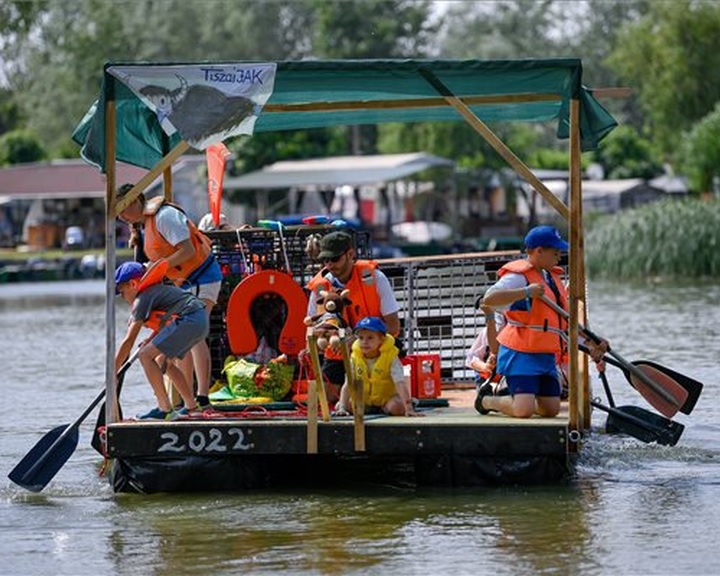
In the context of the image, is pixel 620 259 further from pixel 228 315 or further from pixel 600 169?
pixel 600 169

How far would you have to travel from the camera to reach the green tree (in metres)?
57.3

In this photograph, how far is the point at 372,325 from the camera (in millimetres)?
11258

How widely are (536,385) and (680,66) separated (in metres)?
47.3

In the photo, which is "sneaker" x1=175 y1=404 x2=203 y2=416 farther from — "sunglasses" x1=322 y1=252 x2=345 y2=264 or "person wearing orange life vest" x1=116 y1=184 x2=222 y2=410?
"sunglasses" x1=322 y1=252 x2=345 y2=264

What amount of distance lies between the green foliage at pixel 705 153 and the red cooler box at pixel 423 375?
36.7 metres

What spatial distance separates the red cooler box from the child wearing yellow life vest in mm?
1002

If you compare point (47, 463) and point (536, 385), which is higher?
point (536, 385)

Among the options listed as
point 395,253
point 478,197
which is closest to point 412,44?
point 478,197

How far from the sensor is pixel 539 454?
10992mm

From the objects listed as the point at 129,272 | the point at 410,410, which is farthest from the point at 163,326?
the point at 410,410

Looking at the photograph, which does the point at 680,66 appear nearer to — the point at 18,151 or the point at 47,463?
the point at 18,151

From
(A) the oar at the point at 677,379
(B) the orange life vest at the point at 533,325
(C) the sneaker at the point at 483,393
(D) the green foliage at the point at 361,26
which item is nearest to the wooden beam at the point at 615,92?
(B) the orange life vest at the point at 533,325

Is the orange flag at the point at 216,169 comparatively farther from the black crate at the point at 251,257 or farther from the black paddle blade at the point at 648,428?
the black paddle blade at the point at 648,428

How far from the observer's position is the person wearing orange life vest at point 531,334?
11266 mm
